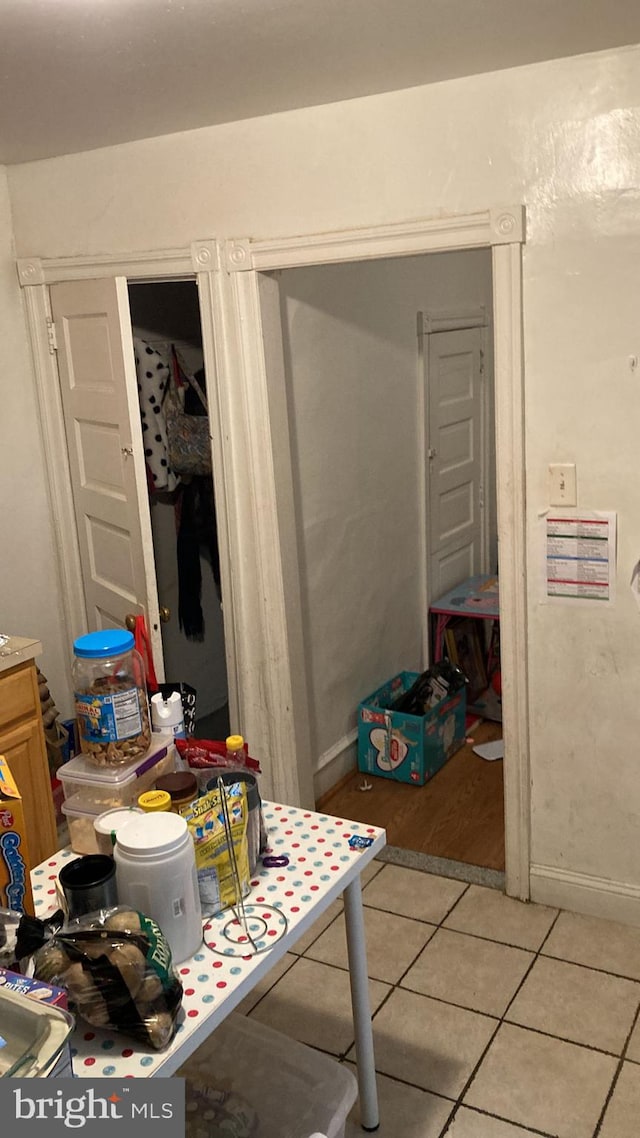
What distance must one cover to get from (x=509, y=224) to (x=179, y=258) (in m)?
1.07

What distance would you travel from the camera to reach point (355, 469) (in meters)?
3.73

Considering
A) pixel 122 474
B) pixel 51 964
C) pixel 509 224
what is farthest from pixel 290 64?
pixel 51 964

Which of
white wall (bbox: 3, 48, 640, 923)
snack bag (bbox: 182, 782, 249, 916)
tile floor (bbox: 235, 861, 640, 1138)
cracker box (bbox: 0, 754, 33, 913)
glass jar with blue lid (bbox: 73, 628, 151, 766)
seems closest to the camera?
cracker box (bbox: 0, 754, 33, 913)

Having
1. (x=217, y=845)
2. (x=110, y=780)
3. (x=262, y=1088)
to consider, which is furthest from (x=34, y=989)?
(x=262, y=1088)

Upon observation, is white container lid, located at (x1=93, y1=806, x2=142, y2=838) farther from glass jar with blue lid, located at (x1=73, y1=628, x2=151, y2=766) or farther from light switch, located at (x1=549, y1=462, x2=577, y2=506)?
light switch, located at (x1=549, y1=462, x2=577, y2=506)

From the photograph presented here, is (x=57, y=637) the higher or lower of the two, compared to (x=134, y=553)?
lower

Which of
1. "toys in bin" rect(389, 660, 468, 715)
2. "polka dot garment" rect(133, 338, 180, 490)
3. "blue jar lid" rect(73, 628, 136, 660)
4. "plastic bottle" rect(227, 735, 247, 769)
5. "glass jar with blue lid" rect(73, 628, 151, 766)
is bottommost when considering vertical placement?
"toys in bin" rect(389, 660, 468, 715)

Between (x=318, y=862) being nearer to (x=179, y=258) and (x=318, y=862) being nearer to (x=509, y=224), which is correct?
(x=509, y=224)

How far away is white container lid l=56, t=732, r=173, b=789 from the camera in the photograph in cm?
179

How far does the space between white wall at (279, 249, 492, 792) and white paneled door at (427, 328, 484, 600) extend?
0.12m

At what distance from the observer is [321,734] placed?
368cm

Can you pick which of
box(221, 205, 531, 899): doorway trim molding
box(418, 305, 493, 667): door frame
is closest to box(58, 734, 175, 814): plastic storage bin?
box(221, 205, 531, 899): doorway trim molding

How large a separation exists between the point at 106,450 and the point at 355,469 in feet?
3.15

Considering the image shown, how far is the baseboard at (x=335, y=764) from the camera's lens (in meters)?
3.68
